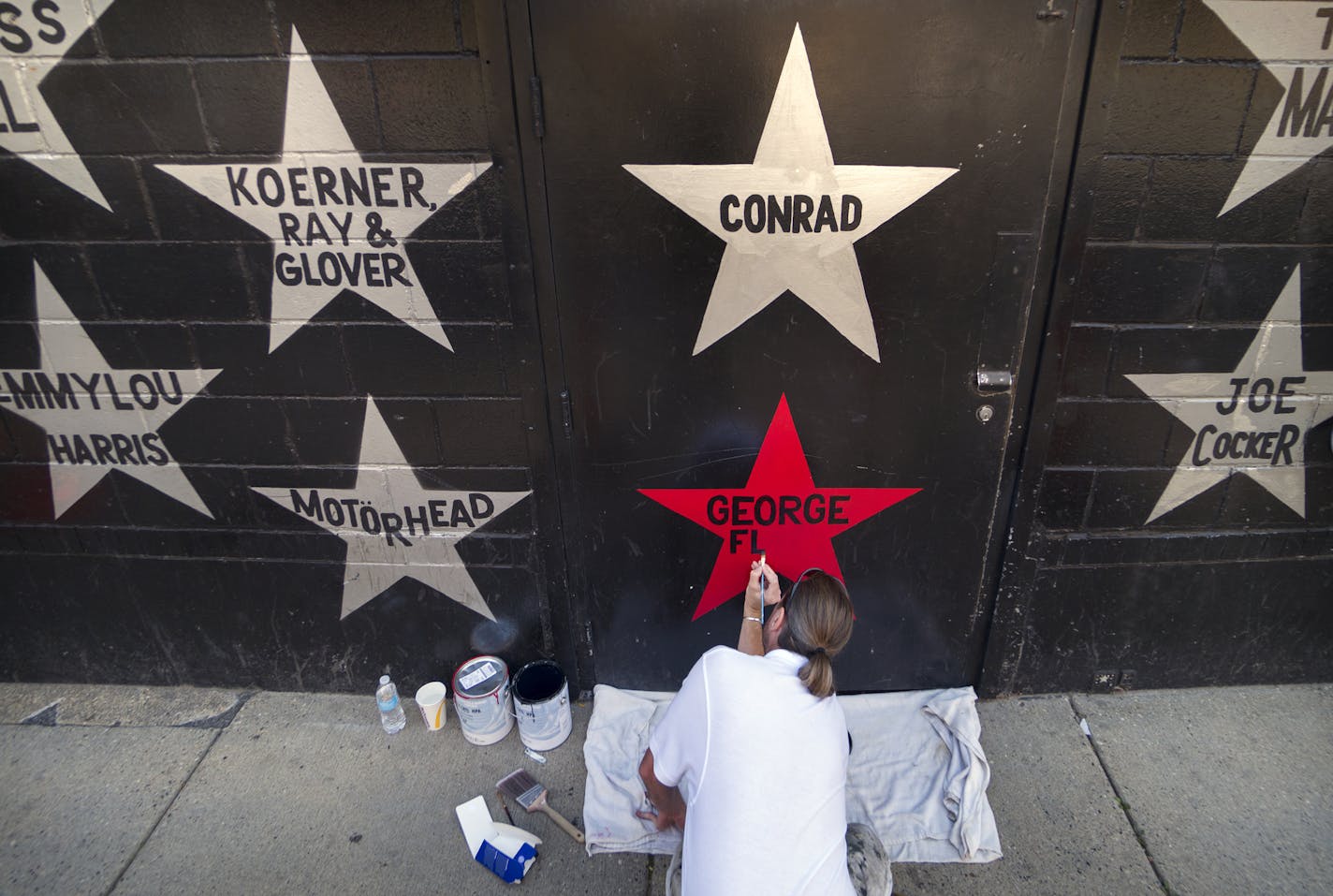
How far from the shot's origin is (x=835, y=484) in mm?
2461

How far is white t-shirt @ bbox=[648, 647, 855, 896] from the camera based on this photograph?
5.18 feet

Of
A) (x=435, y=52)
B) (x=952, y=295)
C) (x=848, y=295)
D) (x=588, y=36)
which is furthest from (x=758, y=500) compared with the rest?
(x=435, y=52)

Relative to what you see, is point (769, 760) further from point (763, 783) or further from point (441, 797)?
point (441, 797)

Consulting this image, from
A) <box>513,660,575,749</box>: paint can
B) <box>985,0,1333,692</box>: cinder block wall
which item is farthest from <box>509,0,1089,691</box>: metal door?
<box>513,660,575,749</box>: paint can

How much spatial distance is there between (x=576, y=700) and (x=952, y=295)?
2005 millimetres

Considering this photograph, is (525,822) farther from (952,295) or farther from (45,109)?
(45,109)

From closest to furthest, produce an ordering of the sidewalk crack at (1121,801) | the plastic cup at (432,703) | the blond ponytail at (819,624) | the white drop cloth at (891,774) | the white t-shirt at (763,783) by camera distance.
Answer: the white t-shirt at (763,783) < the blond ponytail at (819,624) < the sidewalk crack at (1121,801) < the white drop cloth at (891,774) < the plastic cup at (432,703)

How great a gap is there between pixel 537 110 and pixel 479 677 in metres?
1.91

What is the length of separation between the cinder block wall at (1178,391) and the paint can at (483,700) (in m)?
1.82

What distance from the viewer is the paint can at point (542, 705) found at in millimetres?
2557

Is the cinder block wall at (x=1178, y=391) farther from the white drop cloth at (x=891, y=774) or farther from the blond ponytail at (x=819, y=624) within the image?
the blond ponytail at (x=819, y=624)

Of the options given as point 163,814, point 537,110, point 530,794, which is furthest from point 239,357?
point 530,794

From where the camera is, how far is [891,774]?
2.47m

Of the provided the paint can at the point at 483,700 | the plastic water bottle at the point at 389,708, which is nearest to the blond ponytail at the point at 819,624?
the paint can at the point at 483,700
